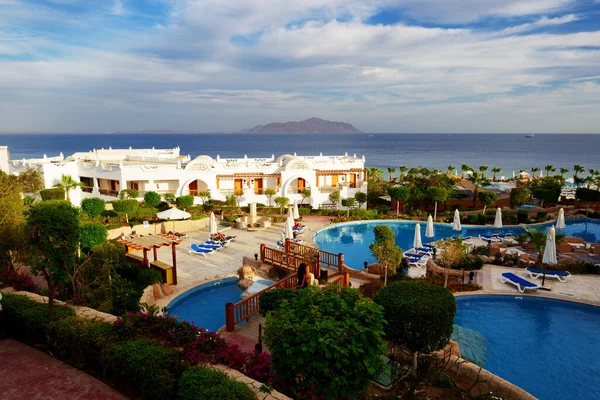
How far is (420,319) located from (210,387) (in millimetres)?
3858

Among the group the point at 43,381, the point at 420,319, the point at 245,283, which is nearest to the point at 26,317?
the point at 43,381

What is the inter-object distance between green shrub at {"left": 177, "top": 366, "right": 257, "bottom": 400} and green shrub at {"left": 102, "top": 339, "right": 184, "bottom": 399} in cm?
29

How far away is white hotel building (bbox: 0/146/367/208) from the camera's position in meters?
31.7

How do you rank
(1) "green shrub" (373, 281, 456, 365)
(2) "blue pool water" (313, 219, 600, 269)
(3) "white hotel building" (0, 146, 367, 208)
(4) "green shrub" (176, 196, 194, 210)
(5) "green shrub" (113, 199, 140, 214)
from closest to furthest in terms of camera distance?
(1) "green shrub" (373, 281, 456, 365) < (2) "blue pool water" (313, 219, 600, 269) < (5) "green shrub" (113, 199, 140, 214) < (4) "green shrub" (176, 196, 194, 210) < (3) "white hotel building" (0, 146, 367, 208)

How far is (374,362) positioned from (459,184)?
1386 inches

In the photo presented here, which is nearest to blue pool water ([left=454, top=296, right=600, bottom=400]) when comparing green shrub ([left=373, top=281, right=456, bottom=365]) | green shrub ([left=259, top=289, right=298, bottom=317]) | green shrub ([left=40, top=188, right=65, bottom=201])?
green shrub ([left=373, top=281, right=456, bottom=365])

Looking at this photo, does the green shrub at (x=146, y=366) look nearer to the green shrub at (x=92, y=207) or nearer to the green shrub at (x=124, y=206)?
the green shrub at (x=92, y=207)

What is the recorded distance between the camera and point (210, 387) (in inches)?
205

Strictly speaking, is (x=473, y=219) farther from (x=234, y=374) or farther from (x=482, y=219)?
(x=234, y=374)

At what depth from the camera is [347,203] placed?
29047mm

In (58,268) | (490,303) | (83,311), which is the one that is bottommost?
(490,303)

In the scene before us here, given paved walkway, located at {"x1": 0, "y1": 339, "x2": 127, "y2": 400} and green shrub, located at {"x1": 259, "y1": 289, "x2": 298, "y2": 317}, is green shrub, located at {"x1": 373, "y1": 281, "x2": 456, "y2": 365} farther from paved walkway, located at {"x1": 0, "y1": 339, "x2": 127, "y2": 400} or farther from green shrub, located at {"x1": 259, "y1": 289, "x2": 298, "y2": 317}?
paved walkway, located at {"x1": 0, "y1": 339, "x2": 127, "y2": 400}

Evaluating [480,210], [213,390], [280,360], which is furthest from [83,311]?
[480,210]

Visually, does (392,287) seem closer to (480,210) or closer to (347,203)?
(347,203)
